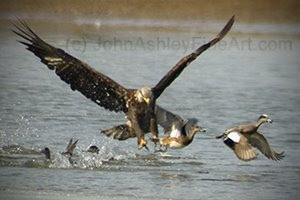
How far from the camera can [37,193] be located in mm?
7383

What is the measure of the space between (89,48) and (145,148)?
4.72 meters

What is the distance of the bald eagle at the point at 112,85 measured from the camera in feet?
27.6

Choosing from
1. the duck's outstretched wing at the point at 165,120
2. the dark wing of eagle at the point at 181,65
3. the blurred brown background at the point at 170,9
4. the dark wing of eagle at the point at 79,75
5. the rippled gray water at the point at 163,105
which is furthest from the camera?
the blurred brown background at the point at 170,9

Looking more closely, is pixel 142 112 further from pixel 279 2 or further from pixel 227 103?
pixel 279 2

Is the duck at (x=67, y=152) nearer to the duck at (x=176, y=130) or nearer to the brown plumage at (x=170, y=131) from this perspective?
the brown plumage at (x=170, y=131)

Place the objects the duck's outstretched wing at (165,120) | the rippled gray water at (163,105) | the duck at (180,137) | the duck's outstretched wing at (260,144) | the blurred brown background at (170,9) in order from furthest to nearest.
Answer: the blurred brown background at (170,9), the duck's outstretched wing at (165,120), the duck at (180,137), the duck's outstretched wing at (260,144), the rippled gray water at (163,105)

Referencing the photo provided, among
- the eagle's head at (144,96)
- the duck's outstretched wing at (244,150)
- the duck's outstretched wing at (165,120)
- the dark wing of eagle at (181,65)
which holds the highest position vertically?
the dark wing of eagle at (181,65)

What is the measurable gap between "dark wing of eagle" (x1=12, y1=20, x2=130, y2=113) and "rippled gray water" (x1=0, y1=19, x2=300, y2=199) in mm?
442

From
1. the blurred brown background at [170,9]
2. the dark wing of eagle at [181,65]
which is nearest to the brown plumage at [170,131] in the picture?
the dark wing of eagle at [181,65]

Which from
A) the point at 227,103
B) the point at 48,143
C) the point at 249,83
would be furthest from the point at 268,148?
the point at 249,83

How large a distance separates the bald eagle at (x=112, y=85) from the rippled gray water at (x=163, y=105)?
1.09 feet

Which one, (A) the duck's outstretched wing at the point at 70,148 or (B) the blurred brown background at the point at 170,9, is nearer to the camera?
(A) the duck's outstretched wing at the point at 70,148

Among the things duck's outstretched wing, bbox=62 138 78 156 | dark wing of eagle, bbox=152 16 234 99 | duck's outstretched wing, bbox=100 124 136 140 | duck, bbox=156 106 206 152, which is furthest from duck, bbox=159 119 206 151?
duck's outstretched wing, bbox=62 138 78 156

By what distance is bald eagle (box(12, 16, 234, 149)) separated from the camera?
27.6 ft
